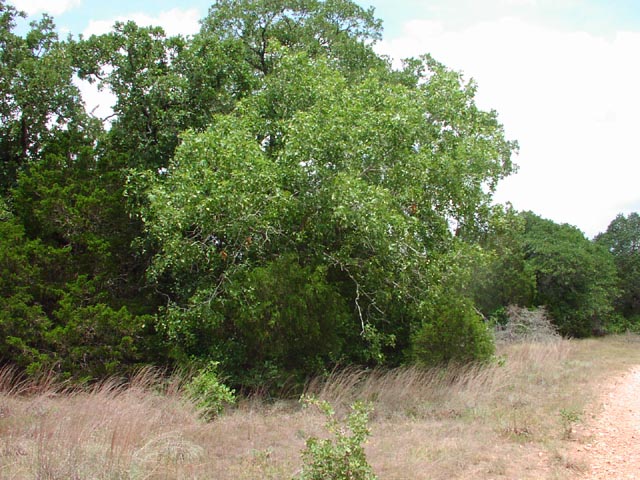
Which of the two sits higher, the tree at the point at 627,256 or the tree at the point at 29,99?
the tree at the point at 29,99

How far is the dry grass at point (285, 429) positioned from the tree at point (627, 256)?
23.0 metres

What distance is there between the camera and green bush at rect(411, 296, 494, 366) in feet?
37.5

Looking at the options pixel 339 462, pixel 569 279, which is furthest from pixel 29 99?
pixel 569 279

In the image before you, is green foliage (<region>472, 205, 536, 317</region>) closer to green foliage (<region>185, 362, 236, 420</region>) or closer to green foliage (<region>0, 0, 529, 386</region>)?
green foliage (<region>0, 0, 529, 386</region>)

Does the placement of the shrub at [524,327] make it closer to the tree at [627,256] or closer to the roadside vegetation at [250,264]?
the roadside vegetation at [250,264]

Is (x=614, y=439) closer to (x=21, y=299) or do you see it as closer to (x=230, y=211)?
(x=230, y=211)

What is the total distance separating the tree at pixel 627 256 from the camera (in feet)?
102

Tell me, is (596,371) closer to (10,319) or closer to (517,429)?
(517,429)

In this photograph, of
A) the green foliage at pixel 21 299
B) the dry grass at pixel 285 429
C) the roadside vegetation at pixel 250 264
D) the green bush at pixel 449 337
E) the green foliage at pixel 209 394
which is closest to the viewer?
the dry grass at pixel 285 429

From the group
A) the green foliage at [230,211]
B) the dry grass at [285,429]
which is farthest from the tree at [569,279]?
the dry grass at [285,429]

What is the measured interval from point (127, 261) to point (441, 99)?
7052 mm

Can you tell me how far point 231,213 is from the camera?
9188 mm

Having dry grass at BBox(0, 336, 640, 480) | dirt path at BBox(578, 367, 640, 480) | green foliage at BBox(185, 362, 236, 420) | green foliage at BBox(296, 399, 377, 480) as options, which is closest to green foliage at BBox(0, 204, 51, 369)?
dry grass at BBox(0, 336, 640, 480)

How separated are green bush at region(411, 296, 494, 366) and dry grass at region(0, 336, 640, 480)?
0.39 metres
